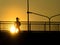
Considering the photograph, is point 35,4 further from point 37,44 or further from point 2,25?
point 37,44

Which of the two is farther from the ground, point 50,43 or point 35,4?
point 35,4

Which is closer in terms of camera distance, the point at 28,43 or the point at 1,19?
the point at 28,43

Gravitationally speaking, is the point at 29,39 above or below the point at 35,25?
below

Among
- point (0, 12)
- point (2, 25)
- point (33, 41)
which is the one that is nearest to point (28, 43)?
point (33, 41)

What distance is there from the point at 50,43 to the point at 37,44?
0.89ft

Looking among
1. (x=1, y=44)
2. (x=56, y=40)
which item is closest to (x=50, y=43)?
(x=56, y=40)

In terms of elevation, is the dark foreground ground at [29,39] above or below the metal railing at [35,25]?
below

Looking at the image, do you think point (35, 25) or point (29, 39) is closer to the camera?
point (29, 39)

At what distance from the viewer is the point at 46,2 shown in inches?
563

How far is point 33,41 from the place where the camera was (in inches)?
221

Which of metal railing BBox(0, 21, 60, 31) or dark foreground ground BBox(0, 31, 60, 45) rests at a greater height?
metal railing BBox(0, 21, 60, 31)

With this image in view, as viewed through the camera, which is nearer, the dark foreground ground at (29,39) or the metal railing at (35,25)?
the dark foreground ground at (29,39)

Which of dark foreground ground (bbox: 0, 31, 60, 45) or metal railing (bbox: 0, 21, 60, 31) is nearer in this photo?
dark foreground ground (bbox: 0, 31, 60, 45)

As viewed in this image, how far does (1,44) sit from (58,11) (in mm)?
8472
